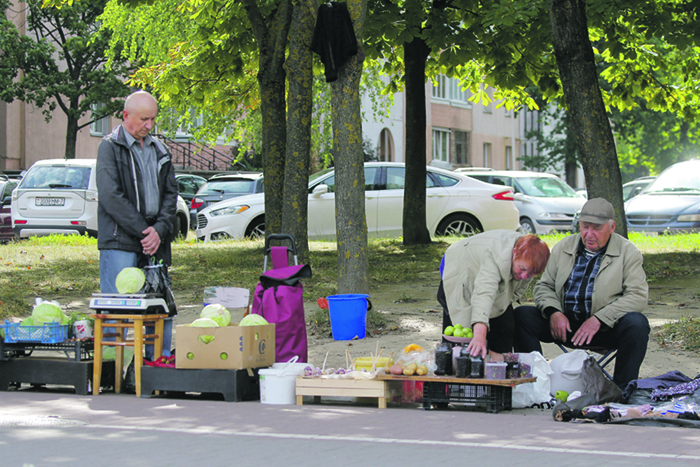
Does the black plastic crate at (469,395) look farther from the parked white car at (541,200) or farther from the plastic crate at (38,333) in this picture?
the parked white car at (541,200)

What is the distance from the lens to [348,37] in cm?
921

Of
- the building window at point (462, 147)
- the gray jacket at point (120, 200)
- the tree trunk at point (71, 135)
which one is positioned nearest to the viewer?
the gray jacket at point (120, 200)

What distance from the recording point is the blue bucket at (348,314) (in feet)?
29.3

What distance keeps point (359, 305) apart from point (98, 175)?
3.00m

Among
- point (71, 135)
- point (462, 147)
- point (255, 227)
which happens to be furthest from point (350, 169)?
point (462, 147)

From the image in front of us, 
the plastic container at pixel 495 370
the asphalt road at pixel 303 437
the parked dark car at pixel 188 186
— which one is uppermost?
the parked dark car at pixel 188 186

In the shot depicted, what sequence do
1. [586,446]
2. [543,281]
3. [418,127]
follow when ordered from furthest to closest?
[418,127], [543,281], [586,446]

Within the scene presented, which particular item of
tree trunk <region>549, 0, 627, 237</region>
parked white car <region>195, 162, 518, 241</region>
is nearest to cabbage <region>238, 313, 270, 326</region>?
tree trunk <region>549, 0, 627, 237</region>

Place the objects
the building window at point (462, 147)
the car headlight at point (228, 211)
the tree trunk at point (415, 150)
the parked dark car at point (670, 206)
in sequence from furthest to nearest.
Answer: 1. the building window at point (462, 147)
2. the parked dark car at point (670, 206)
3. the car headlight at point (228, 211)
4. the tree trunk at point (415, 150)

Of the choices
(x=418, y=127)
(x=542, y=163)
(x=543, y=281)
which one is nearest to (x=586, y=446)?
(x=543, y=281)

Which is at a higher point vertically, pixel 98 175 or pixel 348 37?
pixel 348 37

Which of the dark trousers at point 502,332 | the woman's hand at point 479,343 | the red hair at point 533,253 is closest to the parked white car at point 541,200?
the dark trousers at point 502,332

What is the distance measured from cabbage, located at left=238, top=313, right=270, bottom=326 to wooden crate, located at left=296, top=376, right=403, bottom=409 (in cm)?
56

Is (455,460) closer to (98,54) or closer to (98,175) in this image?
(98,175)
